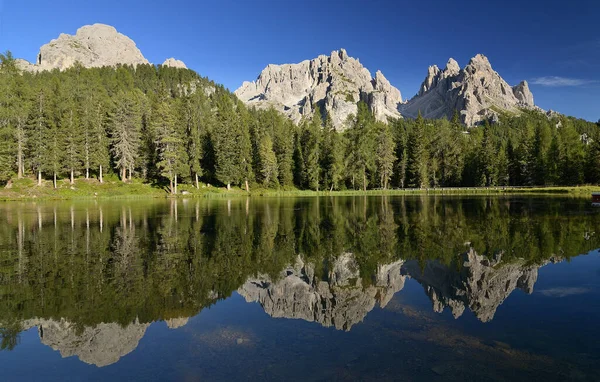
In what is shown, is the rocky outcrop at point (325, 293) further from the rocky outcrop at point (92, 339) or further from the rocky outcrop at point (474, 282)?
the rocky outcrop at point (92, 339)

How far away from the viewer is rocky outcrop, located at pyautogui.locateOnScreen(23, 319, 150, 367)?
28.7 ft

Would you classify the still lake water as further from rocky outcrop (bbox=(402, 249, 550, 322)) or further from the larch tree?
the larch tree

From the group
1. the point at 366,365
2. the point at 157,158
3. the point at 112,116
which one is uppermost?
the point at 112,116

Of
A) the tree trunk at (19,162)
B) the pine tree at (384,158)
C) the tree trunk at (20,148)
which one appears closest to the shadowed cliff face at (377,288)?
the tree trunk at (20,148)

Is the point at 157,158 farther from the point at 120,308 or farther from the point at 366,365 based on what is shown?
the point at 366,365

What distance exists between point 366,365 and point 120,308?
7.90 m

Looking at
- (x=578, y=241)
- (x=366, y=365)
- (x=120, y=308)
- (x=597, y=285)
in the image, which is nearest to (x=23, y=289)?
(x=120, y=308)

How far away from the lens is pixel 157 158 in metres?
88.3

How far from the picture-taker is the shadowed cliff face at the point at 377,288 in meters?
11.4

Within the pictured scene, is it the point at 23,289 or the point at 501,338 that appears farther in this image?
the point at 23,289

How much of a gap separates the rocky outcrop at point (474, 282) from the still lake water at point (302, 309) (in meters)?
0.08


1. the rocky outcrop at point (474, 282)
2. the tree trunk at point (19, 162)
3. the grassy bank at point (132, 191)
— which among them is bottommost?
the rocky outcrop at point (474, 282)

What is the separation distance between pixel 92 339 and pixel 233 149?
85.3 meters

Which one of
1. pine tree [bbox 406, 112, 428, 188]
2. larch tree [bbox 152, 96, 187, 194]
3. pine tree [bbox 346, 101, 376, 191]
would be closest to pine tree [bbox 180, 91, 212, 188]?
larch tree [bbox 152, 96, 187, 194]
